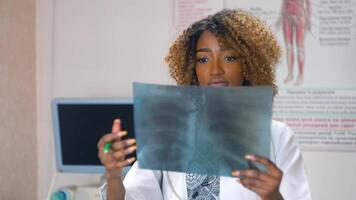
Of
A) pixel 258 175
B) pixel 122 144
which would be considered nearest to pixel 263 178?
pixel 258 175

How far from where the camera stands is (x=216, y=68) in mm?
1021

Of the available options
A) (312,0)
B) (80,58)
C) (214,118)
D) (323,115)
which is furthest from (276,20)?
(214,118)

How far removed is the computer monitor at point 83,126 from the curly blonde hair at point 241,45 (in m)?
0.61

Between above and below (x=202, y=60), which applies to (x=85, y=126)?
below

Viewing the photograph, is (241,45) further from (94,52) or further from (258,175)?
(94,52)

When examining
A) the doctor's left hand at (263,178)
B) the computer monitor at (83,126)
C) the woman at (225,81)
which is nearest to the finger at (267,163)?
the doctor's left hand at (263,178)

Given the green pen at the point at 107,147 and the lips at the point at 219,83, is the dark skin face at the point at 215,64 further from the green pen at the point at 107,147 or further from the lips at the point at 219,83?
the green pen at the point at 107,147

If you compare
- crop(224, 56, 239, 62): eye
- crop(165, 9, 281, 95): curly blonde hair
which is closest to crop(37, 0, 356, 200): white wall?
crop(165, 9, 281, 95): curly blonde hair

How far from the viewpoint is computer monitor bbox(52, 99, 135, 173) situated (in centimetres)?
172

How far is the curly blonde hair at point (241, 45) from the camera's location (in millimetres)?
1043

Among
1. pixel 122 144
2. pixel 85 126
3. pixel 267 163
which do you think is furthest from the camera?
pixel 85 126

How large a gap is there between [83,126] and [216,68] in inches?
35.0

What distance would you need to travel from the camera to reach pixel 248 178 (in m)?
0.80

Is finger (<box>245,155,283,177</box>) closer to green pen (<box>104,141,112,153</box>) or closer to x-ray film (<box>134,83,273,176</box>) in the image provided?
x-ray film (<box>134,83,273,176</box>)
